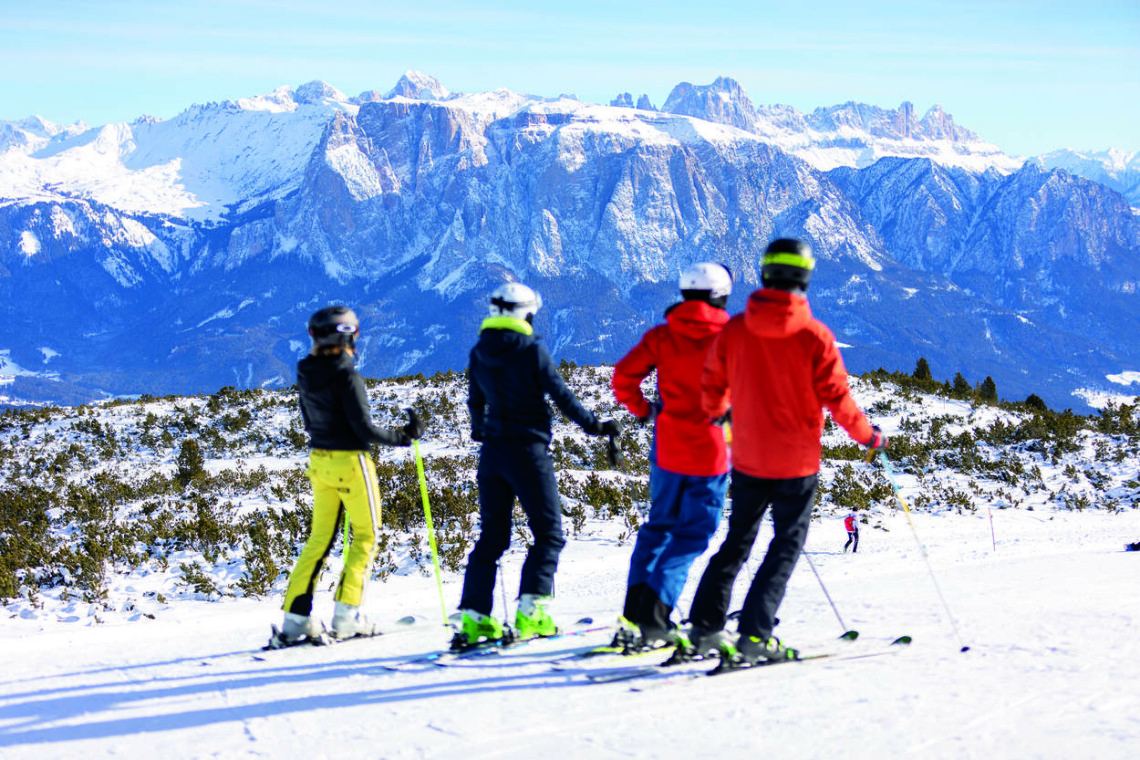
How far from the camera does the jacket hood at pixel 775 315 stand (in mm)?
4945

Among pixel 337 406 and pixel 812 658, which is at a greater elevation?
pixel 337 406

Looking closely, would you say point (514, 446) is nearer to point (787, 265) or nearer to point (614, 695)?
point (614, 695)

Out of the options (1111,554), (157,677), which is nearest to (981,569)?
(1111,554)

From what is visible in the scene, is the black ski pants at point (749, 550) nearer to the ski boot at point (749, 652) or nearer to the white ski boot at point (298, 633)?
the ski boot at point (749, 652)

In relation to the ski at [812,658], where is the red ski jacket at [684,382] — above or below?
above

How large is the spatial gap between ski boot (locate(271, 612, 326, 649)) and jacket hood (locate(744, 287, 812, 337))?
4.04m

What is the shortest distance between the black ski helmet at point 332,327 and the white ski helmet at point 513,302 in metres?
1.01

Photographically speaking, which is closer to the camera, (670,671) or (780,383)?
(780,383)

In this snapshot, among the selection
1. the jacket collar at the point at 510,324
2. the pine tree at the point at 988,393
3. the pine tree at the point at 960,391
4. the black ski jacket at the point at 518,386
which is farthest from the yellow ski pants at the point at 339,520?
the pine tree at the point at 988,393

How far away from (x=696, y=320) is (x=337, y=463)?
2797 mm

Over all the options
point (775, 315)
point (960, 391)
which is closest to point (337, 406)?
point (775, 315)

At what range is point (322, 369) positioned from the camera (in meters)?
6.03

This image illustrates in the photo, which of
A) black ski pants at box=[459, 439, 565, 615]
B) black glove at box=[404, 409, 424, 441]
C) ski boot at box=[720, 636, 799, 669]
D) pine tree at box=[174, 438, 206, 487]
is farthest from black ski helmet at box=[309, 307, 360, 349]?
pine tree at box=[174, 438, 206, 487]

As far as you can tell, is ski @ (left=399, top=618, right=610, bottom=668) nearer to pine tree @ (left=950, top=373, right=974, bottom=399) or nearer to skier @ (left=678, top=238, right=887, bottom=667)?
skier @ (left=678, top=238, right=887, bottom=667)
